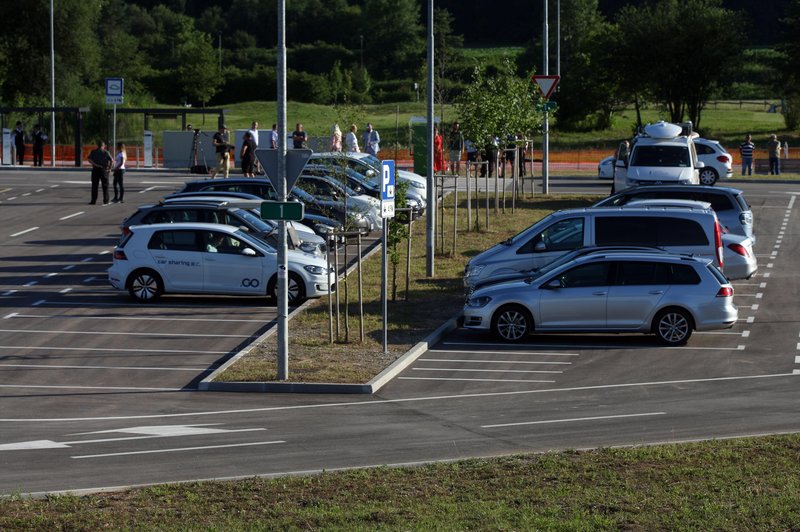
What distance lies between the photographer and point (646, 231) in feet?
76.4

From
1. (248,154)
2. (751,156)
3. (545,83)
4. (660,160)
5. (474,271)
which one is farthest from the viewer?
(751,156)

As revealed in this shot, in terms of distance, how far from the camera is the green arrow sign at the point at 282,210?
17.1 metres

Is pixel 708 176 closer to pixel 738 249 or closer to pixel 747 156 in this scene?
pixel 747 156

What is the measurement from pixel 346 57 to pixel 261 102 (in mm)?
14369

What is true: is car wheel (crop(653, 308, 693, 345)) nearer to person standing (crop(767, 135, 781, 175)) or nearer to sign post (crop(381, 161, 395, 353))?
sign post (crop(381, 161, 395, 353))

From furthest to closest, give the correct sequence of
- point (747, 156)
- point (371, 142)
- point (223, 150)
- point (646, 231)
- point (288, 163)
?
point (747, 156) → point (371, 142) → point (223, 150) → point (646, 231) → point (288, 163)

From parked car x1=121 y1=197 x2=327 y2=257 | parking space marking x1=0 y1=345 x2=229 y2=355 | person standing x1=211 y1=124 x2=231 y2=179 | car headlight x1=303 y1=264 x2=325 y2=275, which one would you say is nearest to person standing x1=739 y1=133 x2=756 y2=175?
person standing x1=211 y1=124 x2=231 y2=179

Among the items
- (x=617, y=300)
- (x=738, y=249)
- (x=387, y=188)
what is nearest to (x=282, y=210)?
(x=387, y=188)

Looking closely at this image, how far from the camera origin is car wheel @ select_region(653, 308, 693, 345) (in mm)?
20281

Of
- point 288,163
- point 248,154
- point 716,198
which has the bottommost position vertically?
point 716,198

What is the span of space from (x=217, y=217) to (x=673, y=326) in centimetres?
1014

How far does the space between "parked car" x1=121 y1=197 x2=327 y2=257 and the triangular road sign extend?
7.02 meters

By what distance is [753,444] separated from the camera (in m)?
13.3

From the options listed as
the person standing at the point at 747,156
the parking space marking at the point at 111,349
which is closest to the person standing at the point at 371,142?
the person standing at the point at 747,156
